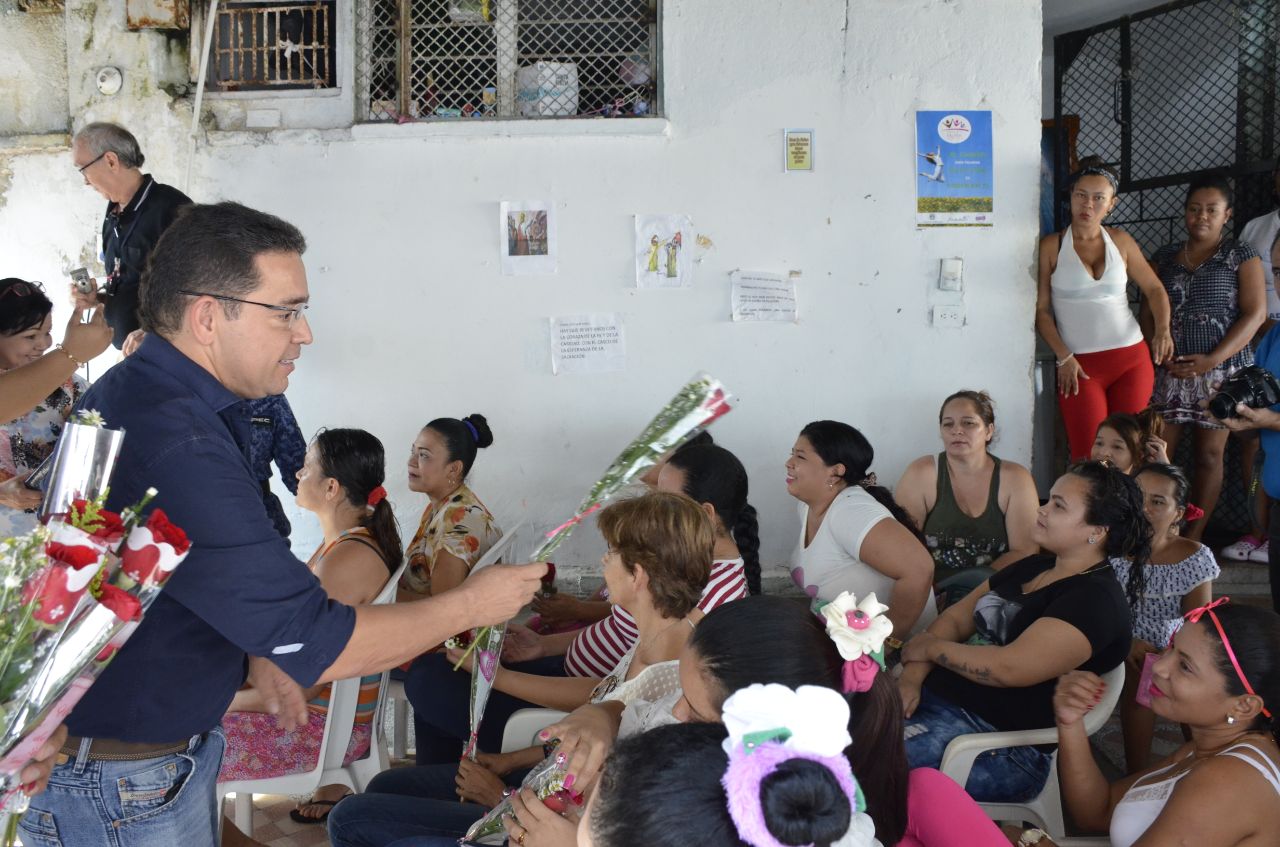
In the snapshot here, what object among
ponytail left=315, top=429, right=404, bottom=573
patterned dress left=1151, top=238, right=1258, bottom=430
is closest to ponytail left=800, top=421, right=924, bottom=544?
ponytail left=315, top=429, right=404, bottom=573

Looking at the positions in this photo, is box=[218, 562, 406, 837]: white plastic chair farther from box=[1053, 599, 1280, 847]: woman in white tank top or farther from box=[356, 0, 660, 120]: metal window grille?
box=[356, 0, 660, 120]: metal window grille

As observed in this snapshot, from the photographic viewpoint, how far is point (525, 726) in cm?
260

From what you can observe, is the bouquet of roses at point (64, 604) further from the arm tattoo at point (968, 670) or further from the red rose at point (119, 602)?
the arm tattoo at point (968, 670)

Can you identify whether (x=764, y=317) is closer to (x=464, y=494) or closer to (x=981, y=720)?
(x=464, y=494)

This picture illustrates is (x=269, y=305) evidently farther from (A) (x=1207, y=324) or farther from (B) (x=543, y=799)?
(A) (x=1207, y=324)

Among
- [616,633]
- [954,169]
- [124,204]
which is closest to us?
[616,633]

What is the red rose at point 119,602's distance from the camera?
50.9 inches

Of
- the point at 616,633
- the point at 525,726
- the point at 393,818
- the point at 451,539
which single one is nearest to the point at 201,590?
the point at 393,818

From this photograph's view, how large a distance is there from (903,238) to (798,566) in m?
1.70

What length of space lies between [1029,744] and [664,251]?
2546 millimetres

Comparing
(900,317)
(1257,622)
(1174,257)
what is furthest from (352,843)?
(1174,257)

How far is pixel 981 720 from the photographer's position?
8.34 ft

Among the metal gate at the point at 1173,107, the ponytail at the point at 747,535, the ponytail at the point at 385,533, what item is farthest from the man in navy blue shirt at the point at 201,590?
the metal gate at the point at 1173,107

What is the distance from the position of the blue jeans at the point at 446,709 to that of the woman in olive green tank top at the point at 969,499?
5.36 feet
